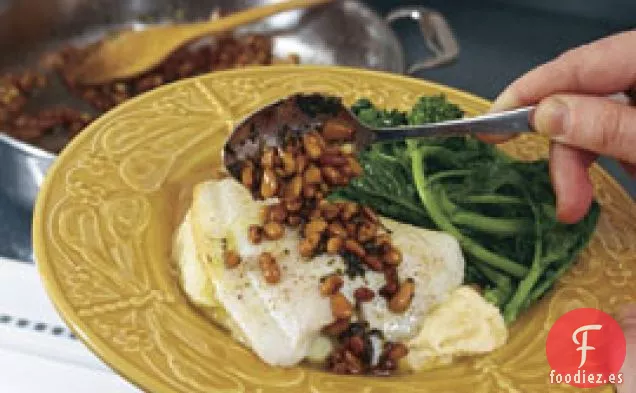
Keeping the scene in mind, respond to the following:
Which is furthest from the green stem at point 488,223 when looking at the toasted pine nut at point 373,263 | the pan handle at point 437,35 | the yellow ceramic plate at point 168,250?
the pan handle at point 437,35

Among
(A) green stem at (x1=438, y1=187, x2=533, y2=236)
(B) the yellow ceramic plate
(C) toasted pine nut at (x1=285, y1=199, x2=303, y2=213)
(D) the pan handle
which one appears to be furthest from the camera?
(D) the pan handle

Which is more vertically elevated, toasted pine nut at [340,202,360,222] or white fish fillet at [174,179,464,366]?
toasted pine nut at [340,202,360,222]

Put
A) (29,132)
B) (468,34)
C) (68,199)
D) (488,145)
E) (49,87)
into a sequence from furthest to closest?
1. (468,34)
2. (49,87)
3. (29,132)
4. (488,145)
5. (68,199)

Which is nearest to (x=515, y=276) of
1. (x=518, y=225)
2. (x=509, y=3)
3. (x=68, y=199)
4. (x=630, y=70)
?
(x=518, y=225)

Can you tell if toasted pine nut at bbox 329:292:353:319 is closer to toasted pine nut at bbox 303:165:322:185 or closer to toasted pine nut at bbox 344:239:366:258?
toasted pine nut at bbox 344:239:366:258

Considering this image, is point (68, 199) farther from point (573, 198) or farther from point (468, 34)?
point (468, 34)

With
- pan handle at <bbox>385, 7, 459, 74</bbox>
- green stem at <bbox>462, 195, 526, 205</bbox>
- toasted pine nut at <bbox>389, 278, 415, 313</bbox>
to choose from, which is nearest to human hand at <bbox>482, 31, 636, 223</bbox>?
green stem at <bbox>462, 195, 526, 205</bbox>

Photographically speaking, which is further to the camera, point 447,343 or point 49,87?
point 49,87
